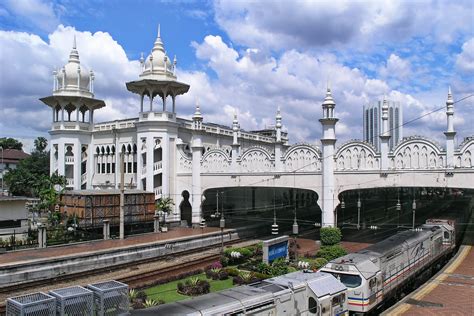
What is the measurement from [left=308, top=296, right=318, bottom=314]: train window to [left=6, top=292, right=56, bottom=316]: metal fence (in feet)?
26.4

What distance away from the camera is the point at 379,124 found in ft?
94.7

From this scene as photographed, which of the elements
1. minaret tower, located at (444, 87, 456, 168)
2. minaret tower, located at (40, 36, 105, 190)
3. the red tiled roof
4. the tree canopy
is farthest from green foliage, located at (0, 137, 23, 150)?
minaret tower, located at (444, 87, 456, 168)

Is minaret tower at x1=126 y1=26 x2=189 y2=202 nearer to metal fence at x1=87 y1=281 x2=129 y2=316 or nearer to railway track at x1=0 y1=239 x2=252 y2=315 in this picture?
railway track at x1=0 y1=239 x2=252 y2=315

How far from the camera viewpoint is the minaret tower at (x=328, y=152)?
98.9ft

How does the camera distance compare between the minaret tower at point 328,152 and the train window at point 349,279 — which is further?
the minaret tower at point 328,152

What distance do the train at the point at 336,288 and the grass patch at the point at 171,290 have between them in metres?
7.55

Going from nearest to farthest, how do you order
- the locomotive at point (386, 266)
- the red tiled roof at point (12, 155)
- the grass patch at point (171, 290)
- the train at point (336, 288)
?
1. the train at point (336, 288)
2. the locomotive at point (386, 266)
3. the grass patch at point (171, 290)
4. the red tiled roof at point (12, 155)

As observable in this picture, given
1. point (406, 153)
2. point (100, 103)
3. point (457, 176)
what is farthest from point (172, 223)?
point (457, 176)

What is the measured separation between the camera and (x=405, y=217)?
52438 millimetres

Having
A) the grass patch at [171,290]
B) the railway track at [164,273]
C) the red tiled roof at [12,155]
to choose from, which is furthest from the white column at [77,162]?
the red tiled roof at [12,155]

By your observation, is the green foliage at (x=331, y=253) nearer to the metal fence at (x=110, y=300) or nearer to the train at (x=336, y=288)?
the train at (x=336, y=288)

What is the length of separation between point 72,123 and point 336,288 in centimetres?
4200

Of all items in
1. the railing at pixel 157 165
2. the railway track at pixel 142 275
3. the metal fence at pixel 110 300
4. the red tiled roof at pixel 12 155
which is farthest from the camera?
the red tiled roof at pixel 12 155

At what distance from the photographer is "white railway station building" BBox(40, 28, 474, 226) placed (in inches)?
1062
